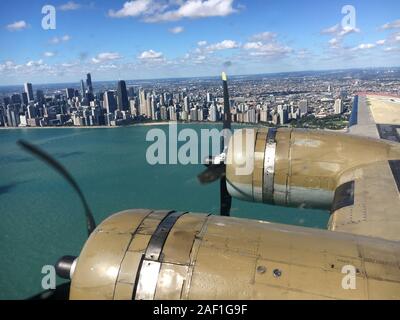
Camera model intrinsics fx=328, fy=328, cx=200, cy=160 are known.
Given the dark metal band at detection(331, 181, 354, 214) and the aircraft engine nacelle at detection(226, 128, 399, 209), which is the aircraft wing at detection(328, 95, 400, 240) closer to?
the dark metal band at detection(331, 181, 354, 214)

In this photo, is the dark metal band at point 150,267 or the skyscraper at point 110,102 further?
the skyscraper at point 110,102

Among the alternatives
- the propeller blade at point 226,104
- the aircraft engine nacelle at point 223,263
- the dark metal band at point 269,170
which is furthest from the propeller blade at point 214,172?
the aircraft engine nacelle at point 223,263

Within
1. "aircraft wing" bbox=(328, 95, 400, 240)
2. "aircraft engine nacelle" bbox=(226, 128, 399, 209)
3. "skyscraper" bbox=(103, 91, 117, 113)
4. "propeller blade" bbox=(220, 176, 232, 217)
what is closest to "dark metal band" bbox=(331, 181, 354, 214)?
"aircraft wing" bbox=(328, 95, 400, 240)

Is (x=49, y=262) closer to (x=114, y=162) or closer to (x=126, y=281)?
(x=126, y=281)

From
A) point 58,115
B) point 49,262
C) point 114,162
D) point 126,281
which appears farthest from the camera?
point 58,115

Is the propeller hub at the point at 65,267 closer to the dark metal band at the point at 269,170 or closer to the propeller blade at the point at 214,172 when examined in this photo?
the propeller blade at the point at 214,172

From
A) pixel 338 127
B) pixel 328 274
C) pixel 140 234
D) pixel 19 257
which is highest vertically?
pixel 140 234
